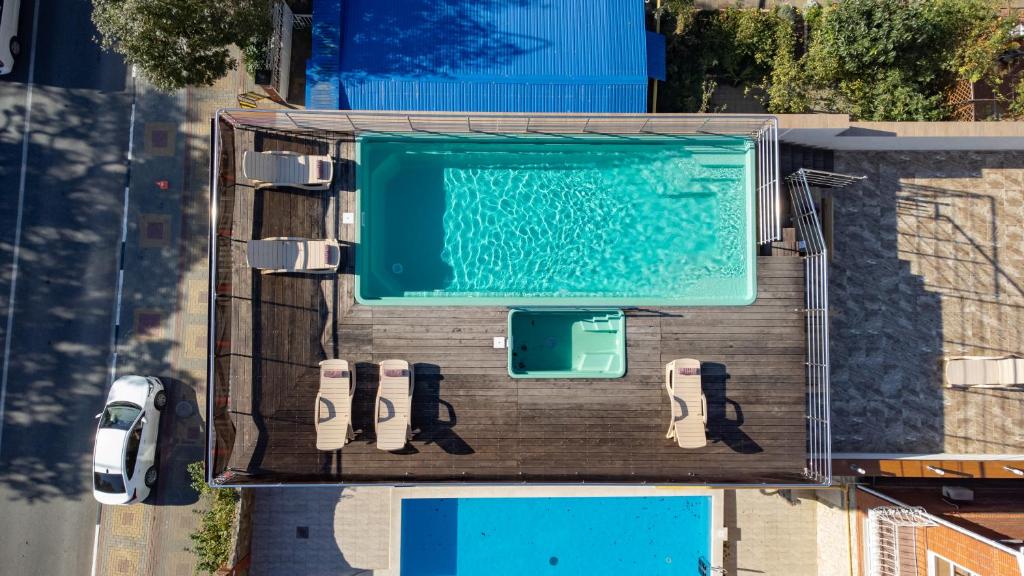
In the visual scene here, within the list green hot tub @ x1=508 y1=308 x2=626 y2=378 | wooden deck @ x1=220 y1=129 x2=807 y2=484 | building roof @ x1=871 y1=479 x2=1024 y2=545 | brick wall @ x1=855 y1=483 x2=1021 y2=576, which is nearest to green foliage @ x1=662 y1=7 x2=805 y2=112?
wooden deck @ x1=220 y1=129 x2=807 y2=484

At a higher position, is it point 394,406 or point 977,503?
point 394,406

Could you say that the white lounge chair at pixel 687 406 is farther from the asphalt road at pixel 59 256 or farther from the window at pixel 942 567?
the asphalt road at pixel 59 256

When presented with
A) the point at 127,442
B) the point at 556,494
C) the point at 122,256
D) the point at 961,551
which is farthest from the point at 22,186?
the point at 961,551

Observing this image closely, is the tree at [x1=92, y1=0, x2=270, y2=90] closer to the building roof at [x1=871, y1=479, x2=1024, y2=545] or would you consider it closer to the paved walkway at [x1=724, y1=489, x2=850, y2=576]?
the paved walkway at [x1=724, y1=489, x2=850, y2=576]

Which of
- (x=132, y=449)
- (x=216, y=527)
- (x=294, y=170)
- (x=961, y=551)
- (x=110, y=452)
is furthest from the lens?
(x=132, y=449)

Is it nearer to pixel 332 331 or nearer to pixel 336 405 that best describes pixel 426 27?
pixel 332 331

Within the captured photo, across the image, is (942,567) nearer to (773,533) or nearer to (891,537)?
(891,537)

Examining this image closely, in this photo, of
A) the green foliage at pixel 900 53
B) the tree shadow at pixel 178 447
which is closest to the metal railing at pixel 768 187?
the green foliage at pixel 900 53
